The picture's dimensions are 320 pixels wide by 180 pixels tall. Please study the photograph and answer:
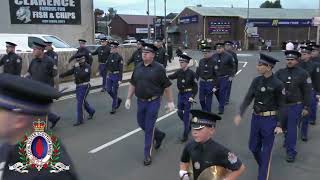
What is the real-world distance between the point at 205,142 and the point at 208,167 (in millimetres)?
236

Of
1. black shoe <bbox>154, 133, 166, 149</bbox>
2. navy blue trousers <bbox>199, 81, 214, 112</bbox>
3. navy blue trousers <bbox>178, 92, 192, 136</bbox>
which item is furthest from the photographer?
navy blue trousers <bbox>199, 81, 214, 112</bbox>

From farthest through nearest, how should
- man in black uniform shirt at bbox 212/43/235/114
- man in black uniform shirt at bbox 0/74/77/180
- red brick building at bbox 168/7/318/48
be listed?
1. red brick building at bbox 168/7/318/48
2. man in black uniform shirt at bbox 212/43/235/114
3. man in black uniform shirt at bbox 0/74/77/180

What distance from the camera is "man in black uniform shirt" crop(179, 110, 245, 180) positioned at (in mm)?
4465

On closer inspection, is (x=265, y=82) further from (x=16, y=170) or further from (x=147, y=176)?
(x=16, y=170)

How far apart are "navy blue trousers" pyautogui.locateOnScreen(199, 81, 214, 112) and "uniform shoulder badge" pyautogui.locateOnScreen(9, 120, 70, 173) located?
9.86m

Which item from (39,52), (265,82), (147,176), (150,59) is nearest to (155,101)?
(150,59)

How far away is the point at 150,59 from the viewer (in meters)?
8.31

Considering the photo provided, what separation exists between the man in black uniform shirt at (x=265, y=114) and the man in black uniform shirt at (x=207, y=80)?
500cm

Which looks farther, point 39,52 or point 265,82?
point 39,52

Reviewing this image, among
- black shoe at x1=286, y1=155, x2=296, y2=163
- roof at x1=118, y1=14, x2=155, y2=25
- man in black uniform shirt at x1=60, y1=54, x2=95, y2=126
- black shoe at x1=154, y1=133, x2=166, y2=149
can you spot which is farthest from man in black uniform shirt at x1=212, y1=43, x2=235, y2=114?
roof at x1=118, y1=14, x2=155, y2=25

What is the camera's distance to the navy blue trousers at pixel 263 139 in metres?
6.89

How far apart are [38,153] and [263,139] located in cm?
508

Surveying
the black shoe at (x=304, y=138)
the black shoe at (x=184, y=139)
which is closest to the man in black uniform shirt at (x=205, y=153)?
the black shoe at (x=184, y=139)

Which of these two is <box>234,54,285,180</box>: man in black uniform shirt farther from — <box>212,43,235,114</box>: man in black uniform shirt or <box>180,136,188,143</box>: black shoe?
<box>212,43,235,114</box>: man in black uniform shirt
